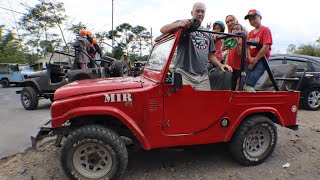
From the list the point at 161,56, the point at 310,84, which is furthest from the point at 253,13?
the point at 310,84

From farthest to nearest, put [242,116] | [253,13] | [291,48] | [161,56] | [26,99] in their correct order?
[291,48], [26,99], [253,13], [161,56], [242,116]

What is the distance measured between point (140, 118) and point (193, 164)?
121 centimetres

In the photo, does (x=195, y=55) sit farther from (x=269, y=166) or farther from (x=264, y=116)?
(x=269, y=166)

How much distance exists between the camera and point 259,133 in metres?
3.61

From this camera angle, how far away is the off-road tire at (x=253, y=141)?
135 inches

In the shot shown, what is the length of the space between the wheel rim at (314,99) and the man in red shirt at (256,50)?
4.54m

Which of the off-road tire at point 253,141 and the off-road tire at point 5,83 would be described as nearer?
the off-road tire at point 253,141

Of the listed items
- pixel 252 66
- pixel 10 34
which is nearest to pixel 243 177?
pixel 252 66

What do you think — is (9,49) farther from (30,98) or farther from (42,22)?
(30,98)

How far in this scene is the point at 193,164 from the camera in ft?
11.8

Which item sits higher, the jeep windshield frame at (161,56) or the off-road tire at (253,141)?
the jeep windshield frame at (161,56)

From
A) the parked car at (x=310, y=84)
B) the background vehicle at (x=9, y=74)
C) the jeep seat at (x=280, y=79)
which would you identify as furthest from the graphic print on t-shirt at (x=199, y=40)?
the background vehicle at (x=9, y=74)

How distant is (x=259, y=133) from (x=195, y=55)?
1484mm

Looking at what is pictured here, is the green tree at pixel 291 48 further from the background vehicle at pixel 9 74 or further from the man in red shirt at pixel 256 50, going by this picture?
the man in red shirt at pixel 256 50
